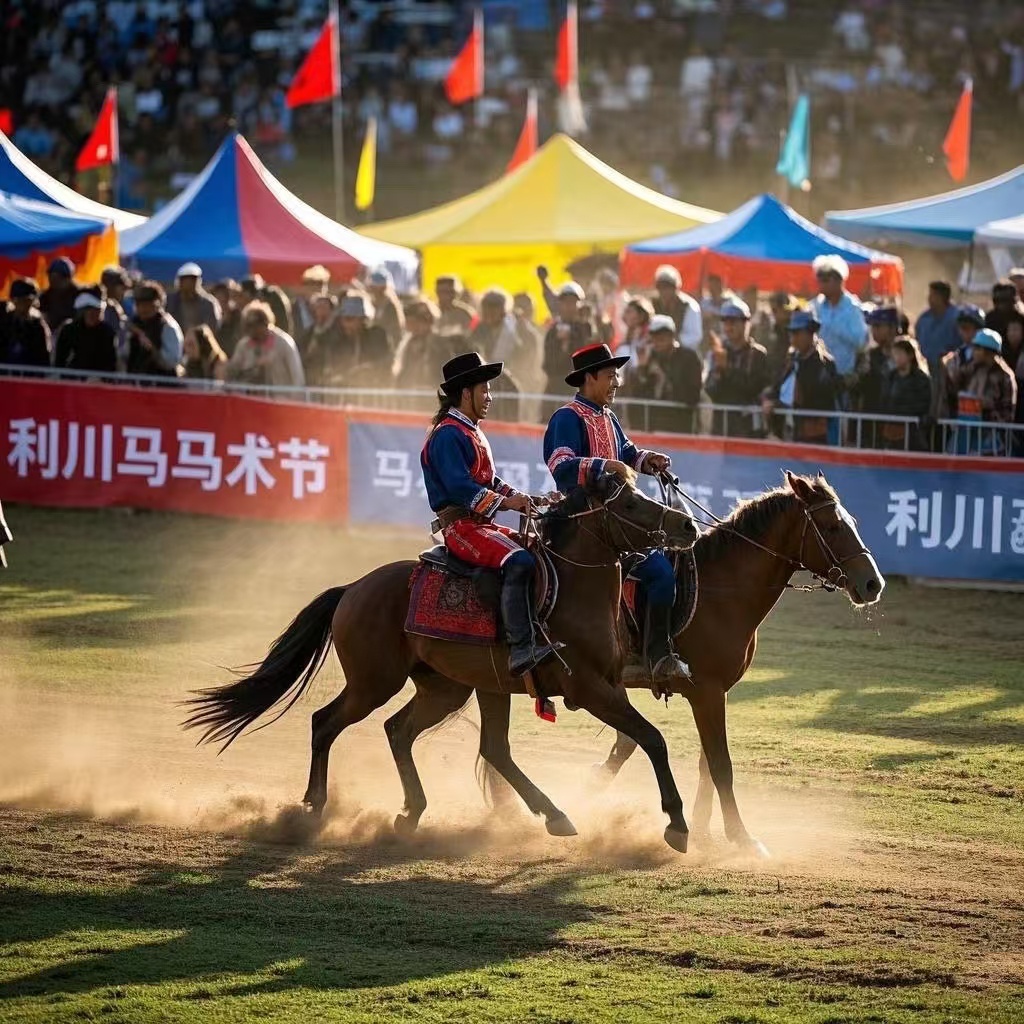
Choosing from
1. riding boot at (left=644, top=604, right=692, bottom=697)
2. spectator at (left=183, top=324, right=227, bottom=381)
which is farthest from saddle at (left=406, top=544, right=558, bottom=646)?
spectator at (left=183, top=324, right=227, bottom=381)

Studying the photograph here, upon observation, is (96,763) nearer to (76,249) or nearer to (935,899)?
(935,899)

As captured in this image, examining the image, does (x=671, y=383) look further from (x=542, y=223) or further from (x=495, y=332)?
(x=542, y=223)

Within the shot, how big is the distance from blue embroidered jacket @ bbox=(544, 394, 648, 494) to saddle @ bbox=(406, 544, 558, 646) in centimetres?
42

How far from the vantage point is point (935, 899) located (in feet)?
28.4

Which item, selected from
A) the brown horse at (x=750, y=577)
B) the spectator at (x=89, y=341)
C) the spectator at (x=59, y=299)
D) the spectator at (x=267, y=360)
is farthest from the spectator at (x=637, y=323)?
the brown horse at (x=750, y=577)

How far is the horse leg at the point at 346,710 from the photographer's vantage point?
9.96 metres

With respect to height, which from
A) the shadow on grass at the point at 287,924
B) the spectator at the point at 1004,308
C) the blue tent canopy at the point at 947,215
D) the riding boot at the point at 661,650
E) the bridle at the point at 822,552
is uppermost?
the blue tent canopy at the point at 947,215

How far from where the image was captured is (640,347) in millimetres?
18219

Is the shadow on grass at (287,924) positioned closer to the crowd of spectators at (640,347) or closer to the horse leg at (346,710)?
the horse leg at (346,710)

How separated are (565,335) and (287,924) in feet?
36.9

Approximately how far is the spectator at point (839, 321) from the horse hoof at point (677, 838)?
9449 millimetres

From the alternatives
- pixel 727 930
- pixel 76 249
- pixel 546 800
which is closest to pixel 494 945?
pixel 727 930

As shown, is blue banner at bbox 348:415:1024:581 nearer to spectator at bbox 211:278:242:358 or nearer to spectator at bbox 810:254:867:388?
spectator at bbox 810:254:867:388

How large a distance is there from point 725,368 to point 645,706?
5290 mm
